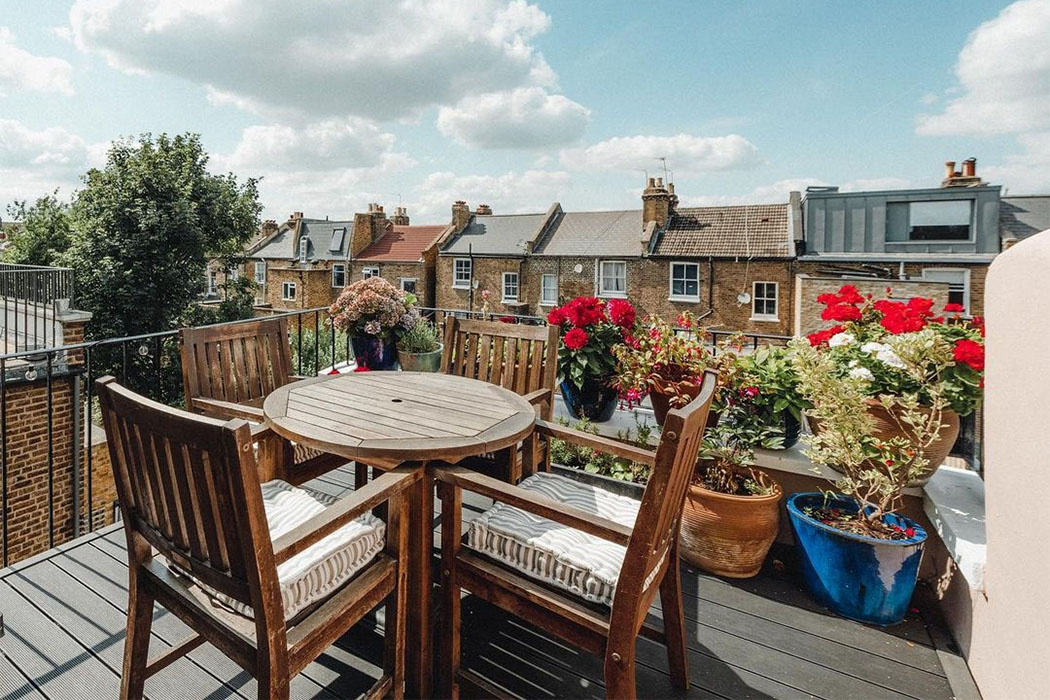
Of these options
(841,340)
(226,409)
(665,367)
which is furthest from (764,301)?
(226,409)

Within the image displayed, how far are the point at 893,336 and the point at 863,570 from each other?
0.99 m

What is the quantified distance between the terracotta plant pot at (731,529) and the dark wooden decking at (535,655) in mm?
129

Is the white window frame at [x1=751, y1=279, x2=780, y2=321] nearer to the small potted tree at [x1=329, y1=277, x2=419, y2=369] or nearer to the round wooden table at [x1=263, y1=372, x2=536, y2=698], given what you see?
the small potted tree at [x1=329, y1=277, x2=419, y2=369]

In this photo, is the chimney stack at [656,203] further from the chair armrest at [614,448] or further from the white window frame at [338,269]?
the chair armrest at [614,448]

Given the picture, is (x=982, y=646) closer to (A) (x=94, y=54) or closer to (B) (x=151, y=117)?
(A) (x=94, y=54)

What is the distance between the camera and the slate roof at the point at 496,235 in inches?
770

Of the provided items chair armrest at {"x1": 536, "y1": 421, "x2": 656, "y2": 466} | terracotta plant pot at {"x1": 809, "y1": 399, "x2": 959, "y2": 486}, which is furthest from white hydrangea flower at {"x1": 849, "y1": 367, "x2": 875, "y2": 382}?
chair armrest at {"x1": 536, "y1": 421, "x2": 656, "y2": 466}

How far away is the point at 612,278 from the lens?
58.2 ft

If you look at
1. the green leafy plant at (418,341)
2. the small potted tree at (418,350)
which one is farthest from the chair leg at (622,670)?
the green leafy plant at (418,341)

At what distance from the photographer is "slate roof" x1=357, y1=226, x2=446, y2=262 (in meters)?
21.6

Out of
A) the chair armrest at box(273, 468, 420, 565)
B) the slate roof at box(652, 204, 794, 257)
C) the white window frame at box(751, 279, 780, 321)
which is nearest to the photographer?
the chair armrest at box(273, 468, 420, 565)

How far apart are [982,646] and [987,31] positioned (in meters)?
4.99

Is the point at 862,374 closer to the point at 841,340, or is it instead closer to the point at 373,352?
the point at 841,340

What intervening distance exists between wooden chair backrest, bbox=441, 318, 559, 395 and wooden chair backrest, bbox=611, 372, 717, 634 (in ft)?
4.38
